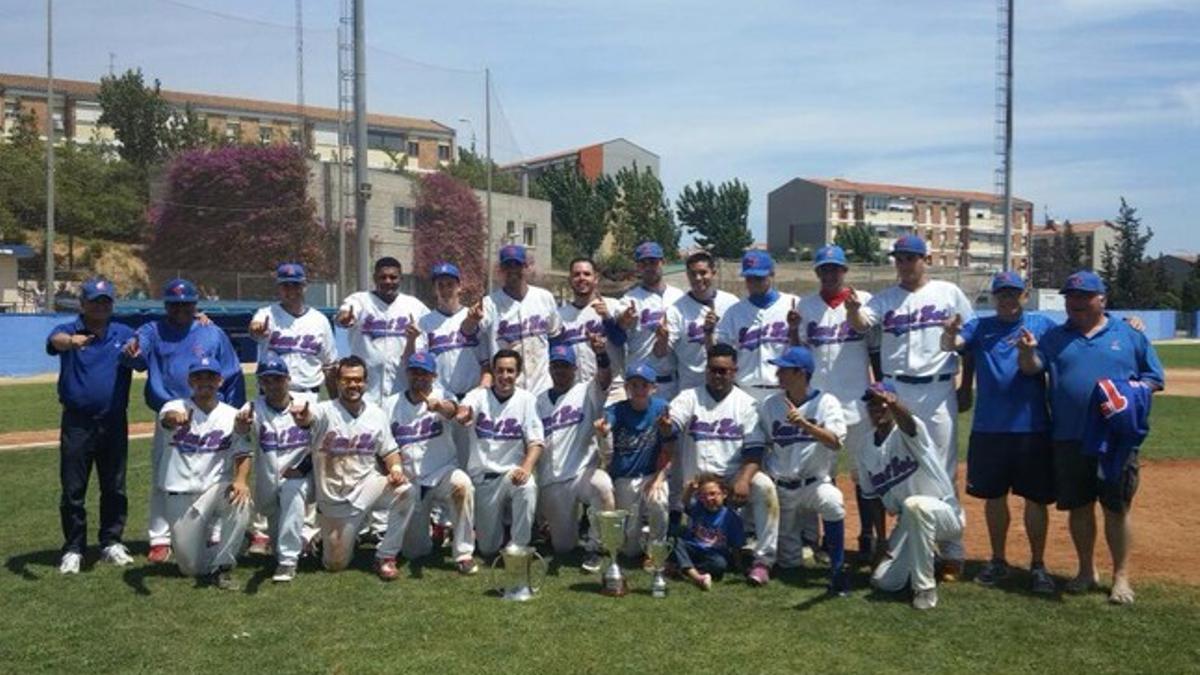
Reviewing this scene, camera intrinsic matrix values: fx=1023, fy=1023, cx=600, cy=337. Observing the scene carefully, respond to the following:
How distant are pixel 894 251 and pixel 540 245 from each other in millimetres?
42870

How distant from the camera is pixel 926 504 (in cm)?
581

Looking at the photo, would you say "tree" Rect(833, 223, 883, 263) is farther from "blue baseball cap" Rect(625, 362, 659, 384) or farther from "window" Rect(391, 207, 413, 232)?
"blue baseball cap" Rect(625, 362, 659, 384)

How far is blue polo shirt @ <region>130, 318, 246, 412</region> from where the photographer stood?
6840mm

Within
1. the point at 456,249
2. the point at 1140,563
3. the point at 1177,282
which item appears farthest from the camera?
the point at 1177,282

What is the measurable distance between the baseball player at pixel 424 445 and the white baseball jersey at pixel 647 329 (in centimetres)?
141

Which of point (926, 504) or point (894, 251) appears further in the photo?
point (894, 251)

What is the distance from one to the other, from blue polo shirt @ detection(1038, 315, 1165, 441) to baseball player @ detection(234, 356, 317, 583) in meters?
4.60

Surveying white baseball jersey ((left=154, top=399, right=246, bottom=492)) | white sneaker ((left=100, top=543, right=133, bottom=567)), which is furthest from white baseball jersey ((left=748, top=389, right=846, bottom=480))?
white sneaker ((left=100, top=543, right=133, bottom=567))

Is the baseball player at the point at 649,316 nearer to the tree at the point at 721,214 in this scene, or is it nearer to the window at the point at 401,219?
the window at the point at 401,219

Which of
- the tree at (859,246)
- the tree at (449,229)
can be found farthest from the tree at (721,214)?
the tree at (449,229)

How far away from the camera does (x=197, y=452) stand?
654cm

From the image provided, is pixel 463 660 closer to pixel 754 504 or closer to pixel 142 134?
pixel 754 504

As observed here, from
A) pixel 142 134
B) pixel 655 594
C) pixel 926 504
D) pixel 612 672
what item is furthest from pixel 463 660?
pixel 142 134

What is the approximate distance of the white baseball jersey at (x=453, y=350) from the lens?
291 inches
